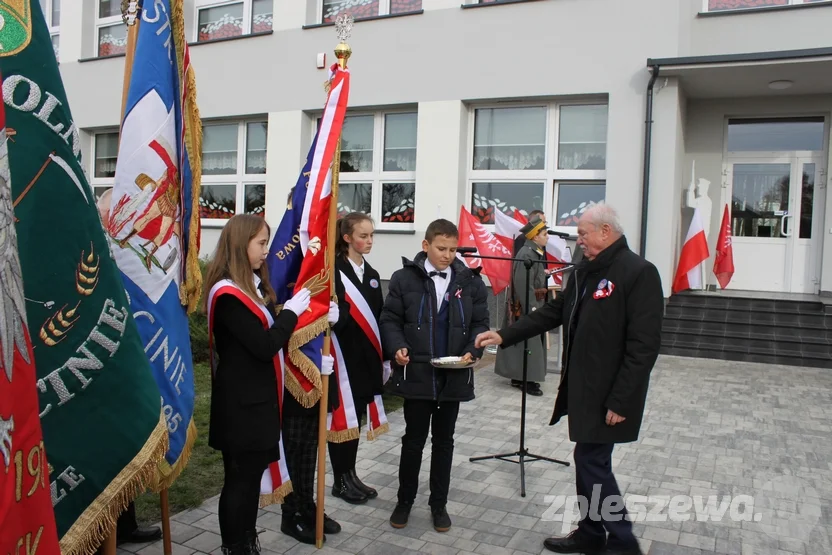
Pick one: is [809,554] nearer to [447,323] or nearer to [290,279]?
[447,323]

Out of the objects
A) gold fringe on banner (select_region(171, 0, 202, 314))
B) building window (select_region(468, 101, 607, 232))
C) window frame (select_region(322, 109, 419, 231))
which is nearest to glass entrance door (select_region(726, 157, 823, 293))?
building window (select_region(468, 101, 607, 232))

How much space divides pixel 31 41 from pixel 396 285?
8.16 ft

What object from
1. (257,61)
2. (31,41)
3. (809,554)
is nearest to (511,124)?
(257,61)

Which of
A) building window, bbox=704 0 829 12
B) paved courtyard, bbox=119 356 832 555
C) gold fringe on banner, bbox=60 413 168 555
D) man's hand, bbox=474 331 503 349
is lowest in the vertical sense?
paved courtyard, bbox=119 356 832 555

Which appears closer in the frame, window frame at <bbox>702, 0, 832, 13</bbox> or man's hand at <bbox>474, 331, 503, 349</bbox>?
man's hand at <bbox>474, 331, 503, 349</bbox>

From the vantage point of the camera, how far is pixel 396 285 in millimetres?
3838

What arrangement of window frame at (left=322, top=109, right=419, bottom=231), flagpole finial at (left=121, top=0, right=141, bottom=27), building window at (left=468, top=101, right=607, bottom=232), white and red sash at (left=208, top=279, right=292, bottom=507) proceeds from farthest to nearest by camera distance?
1. window frame at (left=322, top=109, right=419, bottom=231)
2. building window at (left=468, top=101, right=607, bottom=232)
3. flagpole finial at (left=121, top=0, right=141, bottom=27)
4. white and red sash at (left=208, top=279, right=292, bottom=507)

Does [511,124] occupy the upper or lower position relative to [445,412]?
upper

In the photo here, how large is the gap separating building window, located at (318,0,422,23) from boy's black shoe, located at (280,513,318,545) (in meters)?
9.20

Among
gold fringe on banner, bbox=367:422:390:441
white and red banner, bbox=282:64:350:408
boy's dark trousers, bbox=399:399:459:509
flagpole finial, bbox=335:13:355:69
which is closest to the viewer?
white and red banner, bbox=282:64:350:408

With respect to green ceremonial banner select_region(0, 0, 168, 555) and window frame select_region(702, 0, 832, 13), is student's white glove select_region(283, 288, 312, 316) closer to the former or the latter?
green ceremonial banner select_region(0, 0, 168, 555)

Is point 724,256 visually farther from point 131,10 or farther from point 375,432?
point 131,10

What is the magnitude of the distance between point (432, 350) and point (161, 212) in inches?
65.1

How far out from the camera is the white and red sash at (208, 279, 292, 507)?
9.45ft
